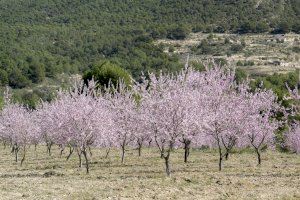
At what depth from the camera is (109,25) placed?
113 m

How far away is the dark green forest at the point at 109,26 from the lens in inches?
3762

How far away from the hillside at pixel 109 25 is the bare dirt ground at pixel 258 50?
173 cm

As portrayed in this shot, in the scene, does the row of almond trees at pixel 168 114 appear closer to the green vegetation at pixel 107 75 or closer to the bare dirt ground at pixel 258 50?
the green vegetation at pixel 107 75

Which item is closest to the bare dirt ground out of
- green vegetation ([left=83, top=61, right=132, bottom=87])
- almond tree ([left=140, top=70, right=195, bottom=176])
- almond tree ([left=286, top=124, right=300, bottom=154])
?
green vegetation ([left=83, top=61, right=132, bottom=87])

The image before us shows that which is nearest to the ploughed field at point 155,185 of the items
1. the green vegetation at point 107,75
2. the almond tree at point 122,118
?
the almond tree at point 122,118

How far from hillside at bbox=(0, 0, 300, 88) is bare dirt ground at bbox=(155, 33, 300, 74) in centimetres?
173

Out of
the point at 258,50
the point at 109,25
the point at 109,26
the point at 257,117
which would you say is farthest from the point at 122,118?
the point at 109,25

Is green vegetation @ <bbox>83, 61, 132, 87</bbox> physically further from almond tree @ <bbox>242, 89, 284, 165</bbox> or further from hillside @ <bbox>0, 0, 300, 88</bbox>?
hillside @ <bbox>0, 0, 300, 88</bbox>

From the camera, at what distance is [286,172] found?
945 inches

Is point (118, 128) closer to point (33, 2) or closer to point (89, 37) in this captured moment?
point (89, 37)

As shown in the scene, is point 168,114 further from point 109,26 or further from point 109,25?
point 109,25

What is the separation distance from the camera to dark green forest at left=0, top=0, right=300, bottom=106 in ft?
314

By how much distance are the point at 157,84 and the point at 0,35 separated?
86.1 m

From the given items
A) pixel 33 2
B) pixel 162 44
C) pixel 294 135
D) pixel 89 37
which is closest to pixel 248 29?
pixel 162 44
